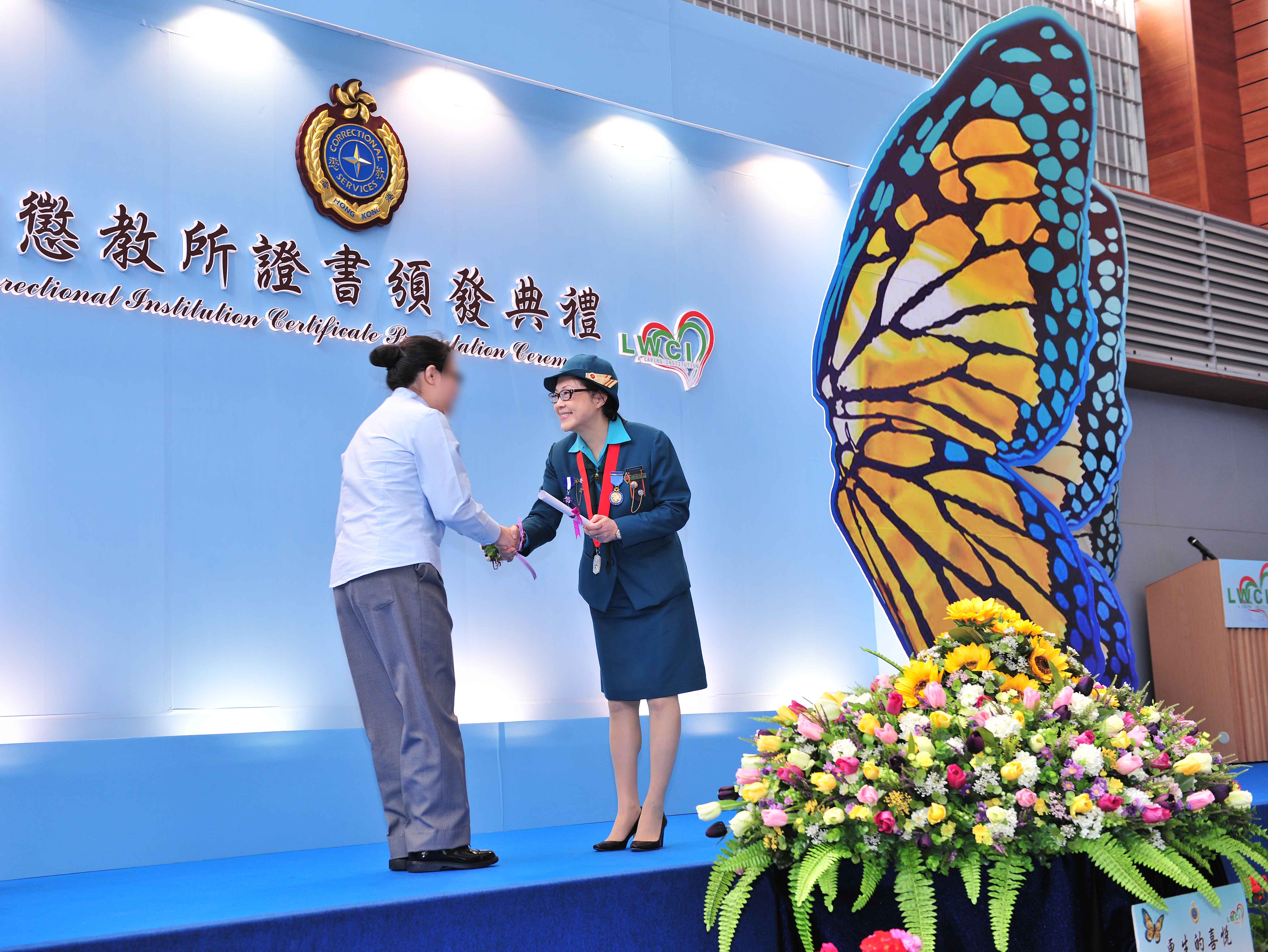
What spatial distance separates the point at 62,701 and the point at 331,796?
85 cm

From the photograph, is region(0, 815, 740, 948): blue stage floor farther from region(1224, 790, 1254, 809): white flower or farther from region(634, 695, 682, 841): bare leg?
region(1224, 790, 1254, 809): white flower

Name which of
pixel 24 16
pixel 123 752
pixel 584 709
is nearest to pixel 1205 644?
pixel 584 709

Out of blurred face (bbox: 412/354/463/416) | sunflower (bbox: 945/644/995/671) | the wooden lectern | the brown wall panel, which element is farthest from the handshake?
the brown wall panel

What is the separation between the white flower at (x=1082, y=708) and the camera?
185 cm

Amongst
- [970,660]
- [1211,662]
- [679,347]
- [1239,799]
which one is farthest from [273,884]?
[1211,662]

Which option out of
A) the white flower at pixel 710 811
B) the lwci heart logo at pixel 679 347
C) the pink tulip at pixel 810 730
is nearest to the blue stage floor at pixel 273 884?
the white flower at pixel 710 811

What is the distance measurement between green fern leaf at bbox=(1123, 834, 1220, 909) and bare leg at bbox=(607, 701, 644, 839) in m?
1.51

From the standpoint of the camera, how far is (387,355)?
2.99 meters

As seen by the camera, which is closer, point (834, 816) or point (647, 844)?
point (834, 816)

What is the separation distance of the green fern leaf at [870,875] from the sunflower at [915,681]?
24 centimetres

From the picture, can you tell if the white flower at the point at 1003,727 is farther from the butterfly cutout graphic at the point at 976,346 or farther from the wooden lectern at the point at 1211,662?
the wooden lectern at the point at 1211,662

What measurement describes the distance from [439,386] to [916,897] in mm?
1795

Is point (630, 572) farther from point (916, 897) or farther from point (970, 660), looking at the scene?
point (916, 897)

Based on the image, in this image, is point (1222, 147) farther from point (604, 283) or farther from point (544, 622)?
point (544, 622)
